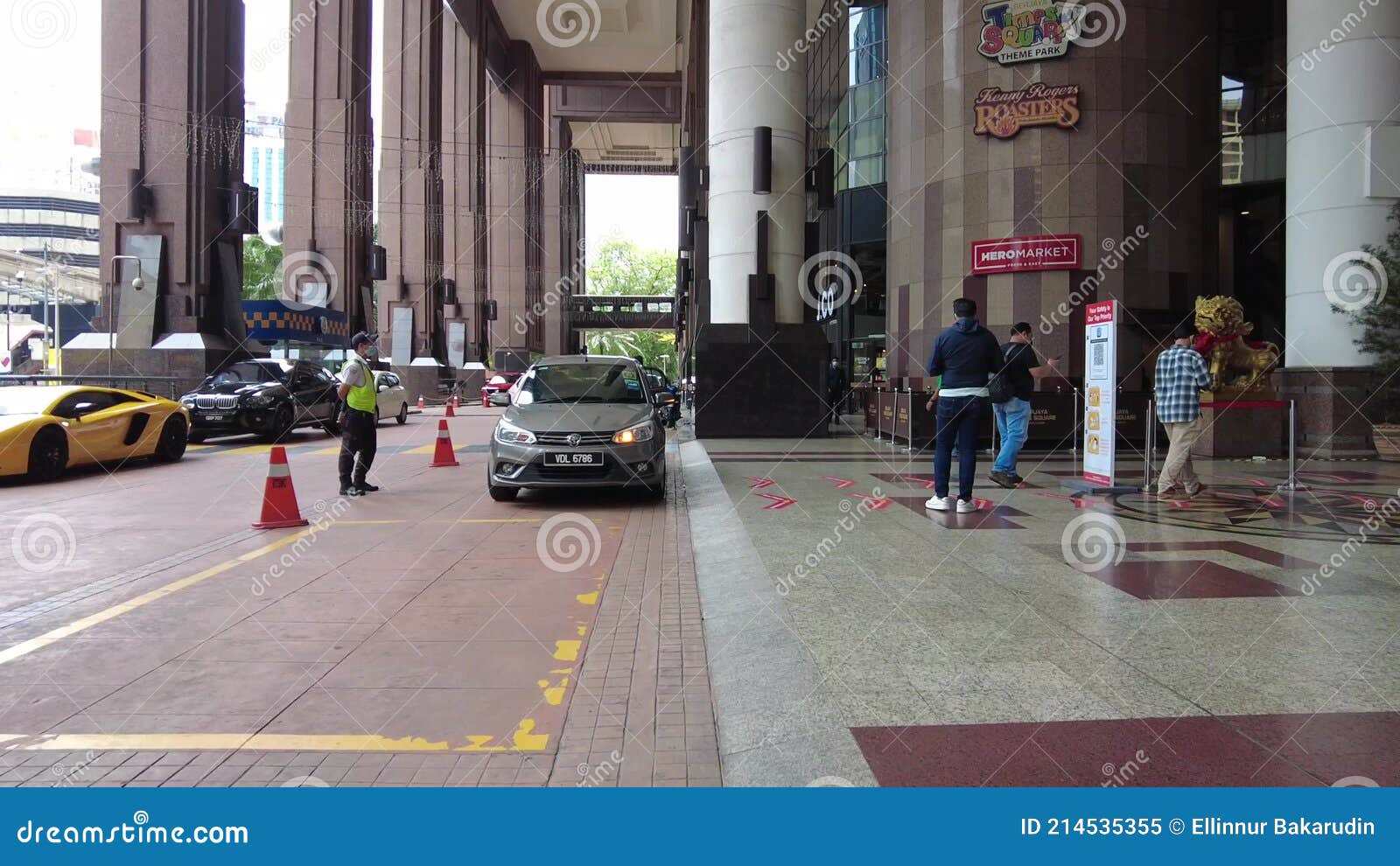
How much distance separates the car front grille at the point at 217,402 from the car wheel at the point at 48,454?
579cm

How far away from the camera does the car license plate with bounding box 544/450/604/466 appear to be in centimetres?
985

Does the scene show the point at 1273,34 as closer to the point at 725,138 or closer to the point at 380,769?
the point at 725,138

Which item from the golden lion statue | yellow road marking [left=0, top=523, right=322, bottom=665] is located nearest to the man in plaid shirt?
the golden lion statue

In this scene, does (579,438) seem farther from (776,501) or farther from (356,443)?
(356,443)

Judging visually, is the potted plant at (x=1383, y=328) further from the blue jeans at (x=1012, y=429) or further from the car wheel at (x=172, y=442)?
the car wheel at (x=172, y=442)

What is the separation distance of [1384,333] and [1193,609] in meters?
13.1

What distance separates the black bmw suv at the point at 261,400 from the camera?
1806 cm

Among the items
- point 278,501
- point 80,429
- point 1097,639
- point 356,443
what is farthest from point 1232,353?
point 80,429

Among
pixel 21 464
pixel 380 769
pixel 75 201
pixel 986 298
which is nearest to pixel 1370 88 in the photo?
pixel 986 298

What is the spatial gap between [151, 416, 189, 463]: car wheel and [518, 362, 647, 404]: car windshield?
6833mm

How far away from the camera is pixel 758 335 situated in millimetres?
19281

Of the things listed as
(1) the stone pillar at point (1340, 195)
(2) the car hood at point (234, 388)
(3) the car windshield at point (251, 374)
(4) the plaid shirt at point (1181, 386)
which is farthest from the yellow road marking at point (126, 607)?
(1) the stone pillar at point (1340, 195)

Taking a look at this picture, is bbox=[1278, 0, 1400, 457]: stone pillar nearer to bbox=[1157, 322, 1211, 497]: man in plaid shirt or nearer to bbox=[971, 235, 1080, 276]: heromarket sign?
bbox=[971, 235, 1080, 276]: heromarket sign

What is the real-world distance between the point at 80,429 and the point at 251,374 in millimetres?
7236
